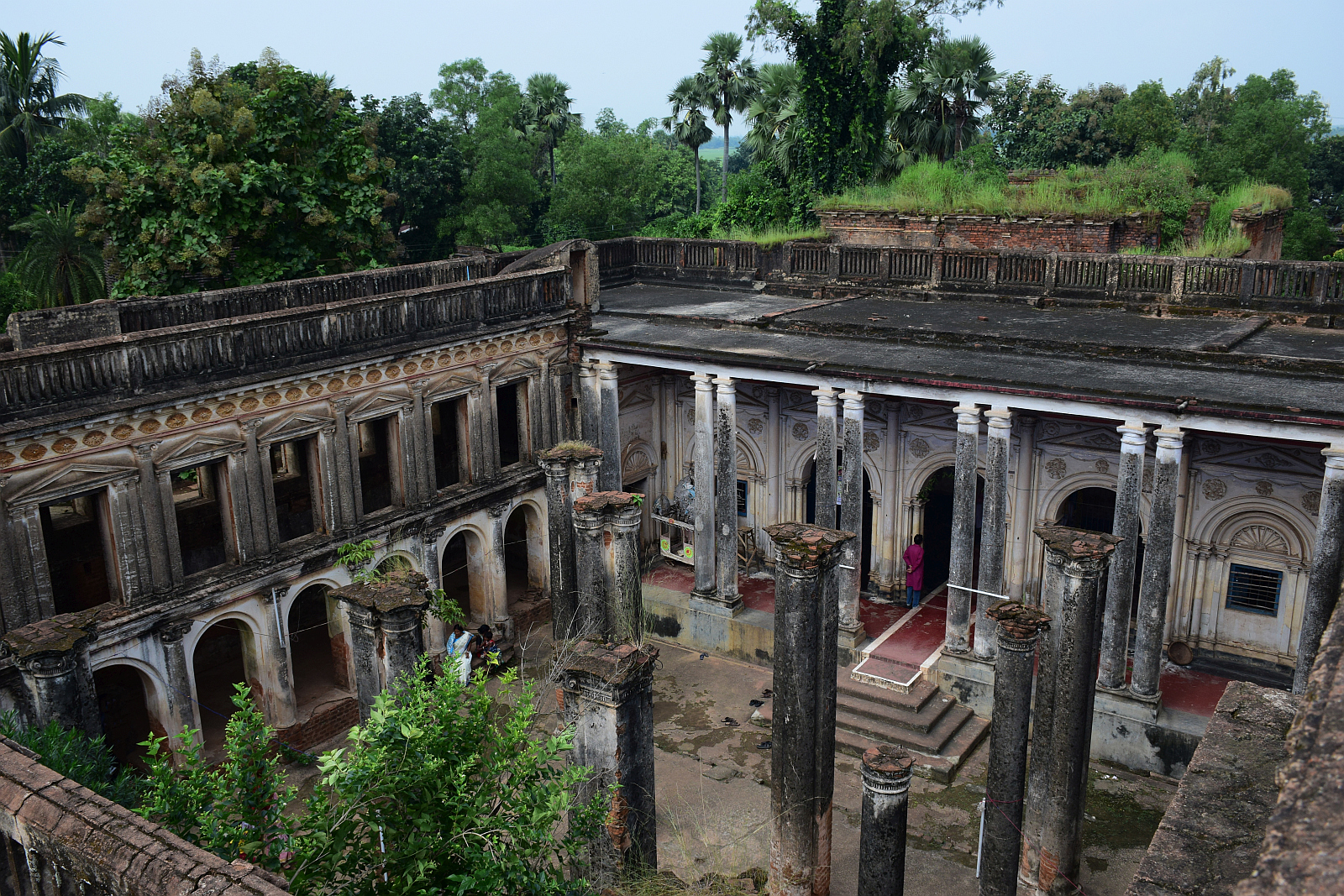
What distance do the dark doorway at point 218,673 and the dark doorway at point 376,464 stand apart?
10.4ft

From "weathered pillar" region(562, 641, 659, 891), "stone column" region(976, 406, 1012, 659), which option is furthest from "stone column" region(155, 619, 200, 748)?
"stone column" region(976, 406, 1012, 659)

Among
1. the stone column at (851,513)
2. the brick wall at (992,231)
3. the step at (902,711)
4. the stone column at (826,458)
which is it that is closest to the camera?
the step at (902,711)

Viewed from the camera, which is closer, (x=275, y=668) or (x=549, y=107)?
(x=275, y=668)

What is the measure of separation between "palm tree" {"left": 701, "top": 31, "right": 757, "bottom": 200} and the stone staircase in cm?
3359

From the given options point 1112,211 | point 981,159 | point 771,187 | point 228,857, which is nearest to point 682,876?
point 228,857

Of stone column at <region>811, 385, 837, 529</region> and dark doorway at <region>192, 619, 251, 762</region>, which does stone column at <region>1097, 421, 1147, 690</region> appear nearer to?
stone column at <region>811, 385, 837, 529</region>

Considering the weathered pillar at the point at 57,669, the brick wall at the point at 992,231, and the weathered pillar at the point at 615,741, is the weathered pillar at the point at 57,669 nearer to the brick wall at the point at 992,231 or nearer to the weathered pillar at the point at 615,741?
the weathered pillar at the point at 615,741

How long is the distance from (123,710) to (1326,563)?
1789 cm

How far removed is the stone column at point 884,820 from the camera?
34.2 ft

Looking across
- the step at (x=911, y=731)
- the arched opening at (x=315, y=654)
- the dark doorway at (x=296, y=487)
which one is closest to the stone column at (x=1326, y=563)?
the step at (x=911, y=731)

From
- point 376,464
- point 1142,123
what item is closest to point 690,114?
point 1142,123

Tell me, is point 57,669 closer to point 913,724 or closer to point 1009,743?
point 1009,743

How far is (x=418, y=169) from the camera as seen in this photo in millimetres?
38781

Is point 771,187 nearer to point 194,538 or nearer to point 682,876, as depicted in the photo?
point 194,538
